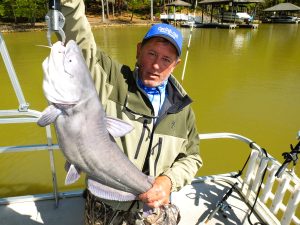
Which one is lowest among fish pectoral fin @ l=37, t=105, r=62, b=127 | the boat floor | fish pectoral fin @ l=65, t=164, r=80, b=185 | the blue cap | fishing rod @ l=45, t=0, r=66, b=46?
the boat floor

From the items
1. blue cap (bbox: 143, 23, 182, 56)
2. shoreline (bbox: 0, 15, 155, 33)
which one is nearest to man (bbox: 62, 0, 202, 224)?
blue cap (bbox: 143, 23, 182, 56)

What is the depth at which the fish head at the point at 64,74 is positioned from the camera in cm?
164

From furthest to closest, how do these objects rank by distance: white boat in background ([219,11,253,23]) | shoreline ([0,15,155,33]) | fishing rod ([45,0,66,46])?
1. white boat in background ([219,11,253,23])
2. shoreline ([0,15,155,33])
3. fishing rod ([45,0,66,46])

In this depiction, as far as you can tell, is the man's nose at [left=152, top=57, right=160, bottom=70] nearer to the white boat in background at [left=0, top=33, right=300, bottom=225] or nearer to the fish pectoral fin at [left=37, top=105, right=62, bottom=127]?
the fish pectoral fin at [left=37, top=105, right=62, bottom=127]

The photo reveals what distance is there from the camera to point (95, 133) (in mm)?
1838

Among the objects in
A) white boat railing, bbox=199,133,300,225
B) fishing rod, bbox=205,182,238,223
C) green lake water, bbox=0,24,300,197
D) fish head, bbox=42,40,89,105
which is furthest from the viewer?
green lake water, bbox=0,24,300,197

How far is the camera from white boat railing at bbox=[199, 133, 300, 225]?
3.35 meters

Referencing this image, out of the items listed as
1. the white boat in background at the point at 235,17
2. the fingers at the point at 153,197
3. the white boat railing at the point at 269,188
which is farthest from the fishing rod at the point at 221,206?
the white boat in background at the point at 235,17

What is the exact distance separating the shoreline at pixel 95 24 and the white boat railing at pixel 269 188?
37.0m

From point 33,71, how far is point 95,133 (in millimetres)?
16374

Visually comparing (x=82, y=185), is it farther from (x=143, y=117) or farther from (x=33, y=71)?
(x=33, y=71)

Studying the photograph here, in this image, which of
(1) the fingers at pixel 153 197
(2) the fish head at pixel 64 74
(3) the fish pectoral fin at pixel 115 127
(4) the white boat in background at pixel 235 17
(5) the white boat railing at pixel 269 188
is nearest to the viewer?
(2) the fish head at pixel 64 74

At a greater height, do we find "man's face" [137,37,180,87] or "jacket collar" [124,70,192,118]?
"man's face" [137,37,180,87]

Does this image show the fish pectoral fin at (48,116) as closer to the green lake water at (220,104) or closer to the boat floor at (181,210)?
the boat floor at (181,210)
